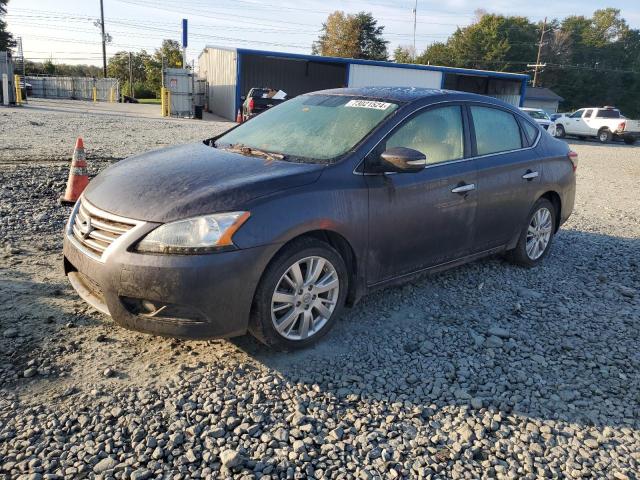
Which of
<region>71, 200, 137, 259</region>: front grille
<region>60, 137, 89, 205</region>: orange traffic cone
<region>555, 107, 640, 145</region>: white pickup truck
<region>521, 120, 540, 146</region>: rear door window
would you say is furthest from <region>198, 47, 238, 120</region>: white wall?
<region>71, 200, 137, 259</region>: front grille

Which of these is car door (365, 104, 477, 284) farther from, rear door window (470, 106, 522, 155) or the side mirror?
rear door window (470, 106, 522, 155)

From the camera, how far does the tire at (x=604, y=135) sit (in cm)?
2983

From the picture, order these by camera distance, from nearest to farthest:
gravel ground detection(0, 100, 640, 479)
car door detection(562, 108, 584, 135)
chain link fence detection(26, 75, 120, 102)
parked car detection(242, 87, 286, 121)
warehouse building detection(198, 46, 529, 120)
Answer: gravel ground detection(0, 100, 640, 479) < parked car detection(242, 87, 286, 121) < warehouse building detection(198, 46, 529, 120) < car door detection(562, 108, 584, 135) < chain link fence detection(26, 75, 120, 102)

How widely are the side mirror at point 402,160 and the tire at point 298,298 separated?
74cm

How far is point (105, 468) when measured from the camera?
8.12 feet

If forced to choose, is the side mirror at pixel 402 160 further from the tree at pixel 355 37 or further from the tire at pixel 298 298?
the tree at pixel 355 37

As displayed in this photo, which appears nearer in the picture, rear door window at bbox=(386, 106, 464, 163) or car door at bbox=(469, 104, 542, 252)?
rear door window at bbox=(386, 106, 464, 163)

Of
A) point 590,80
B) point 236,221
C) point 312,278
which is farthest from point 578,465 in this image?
point 590,80

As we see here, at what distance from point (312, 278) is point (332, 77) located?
38.5 m

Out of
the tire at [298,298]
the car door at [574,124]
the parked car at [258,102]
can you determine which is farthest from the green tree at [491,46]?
the tire at [298,298]

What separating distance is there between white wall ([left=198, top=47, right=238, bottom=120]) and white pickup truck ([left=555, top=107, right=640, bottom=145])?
1879 cm

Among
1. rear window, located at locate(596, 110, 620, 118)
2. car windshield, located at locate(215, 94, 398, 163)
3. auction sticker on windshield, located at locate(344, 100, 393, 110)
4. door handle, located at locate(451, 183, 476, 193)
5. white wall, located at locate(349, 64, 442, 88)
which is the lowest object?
door handle, located at locate(451, 183, 476, 193)

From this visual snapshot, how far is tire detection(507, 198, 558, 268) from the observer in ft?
17.7

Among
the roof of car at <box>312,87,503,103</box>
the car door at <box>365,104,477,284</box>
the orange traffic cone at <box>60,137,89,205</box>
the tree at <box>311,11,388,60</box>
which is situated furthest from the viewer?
the tree at <box>311,11,388,60</box>
